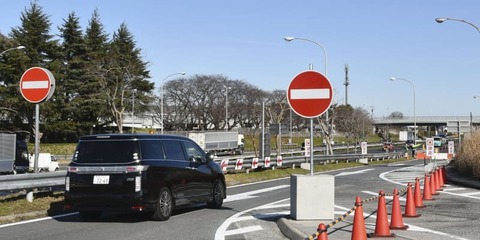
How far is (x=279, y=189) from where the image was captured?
21672mm

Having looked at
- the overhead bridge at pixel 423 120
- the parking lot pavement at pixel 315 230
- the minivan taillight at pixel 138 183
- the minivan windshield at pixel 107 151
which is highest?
the overhead bridge at pixel 423 120

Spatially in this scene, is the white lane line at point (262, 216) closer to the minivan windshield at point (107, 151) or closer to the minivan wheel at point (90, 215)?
the minivan windshield at point (107, 151)

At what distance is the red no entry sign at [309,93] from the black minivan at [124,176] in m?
3.20

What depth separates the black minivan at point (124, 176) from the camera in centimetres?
1116

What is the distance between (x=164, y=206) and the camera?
38.7ft

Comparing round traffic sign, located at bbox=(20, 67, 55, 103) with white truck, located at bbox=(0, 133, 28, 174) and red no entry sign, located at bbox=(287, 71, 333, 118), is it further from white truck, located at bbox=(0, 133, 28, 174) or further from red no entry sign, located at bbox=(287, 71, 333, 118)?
white truck, located at bbox=(0, 133, 28, 174)

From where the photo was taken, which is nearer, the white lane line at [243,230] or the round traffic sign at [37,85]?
the white lane line at [243,230]

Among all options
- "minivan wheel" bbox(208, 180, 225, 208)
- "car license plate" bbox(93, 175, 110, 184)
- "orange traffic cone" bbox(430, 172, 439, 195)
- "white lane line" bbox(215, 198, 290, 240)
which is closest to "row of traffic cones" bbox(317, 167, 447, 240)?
"orange traffic cone" bbox(430, 172, 439, 195)

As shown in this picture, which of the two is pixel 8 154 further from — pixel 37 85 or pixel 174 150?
pixel 174 150

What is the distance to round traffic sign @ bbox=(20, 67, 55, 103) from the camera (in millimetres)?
13391

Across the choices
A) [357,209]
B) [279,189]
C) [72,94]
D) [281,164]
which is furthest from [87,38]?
[357,209]

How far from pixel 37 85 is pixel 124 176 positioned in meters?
3.97

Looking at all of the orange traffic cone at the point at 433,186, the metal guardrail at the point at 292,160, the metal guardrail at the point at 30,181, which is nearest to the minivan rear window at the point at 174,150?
the metal guardrail at the point at 30,181

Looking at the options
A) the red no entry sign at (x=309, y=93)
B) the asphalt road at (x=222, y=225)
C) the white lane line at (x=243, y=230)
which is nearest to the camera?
the asphalt road at (x=222, y=225)
